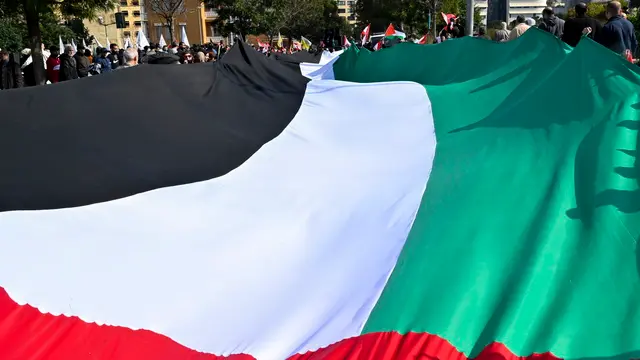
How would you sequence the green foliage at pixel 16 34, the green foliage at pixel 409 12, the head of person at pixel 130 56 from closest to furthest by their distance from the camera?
the head of person at pixel 130 56 → the green foliage at pixel 16 34 → the green foliage at pixel 409 12

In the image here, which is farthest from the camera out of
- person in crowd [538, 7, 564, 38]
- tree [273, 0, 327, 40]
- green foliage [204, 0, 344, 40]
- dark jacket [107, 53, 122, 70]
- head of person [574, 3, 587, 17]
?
tree [273, 0, 327, 40]

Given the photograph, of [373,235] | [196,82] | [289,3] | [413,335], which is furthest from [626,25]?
[289,3]

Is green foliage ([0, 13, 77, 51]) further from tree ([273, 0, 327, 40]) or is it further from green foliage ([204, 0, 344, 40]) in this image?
tree ([273, 0, 327, 40])

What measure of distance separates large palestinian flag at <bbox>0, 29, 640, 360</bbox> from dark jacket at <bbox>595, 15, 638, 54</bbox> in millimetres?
2689

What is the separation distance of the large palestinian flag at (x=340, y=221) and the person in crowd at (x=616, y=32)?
2.70 m

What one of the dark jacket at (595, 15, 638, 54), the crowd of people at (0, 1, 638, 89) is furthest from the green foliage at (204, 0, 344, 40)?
the dark jacket at (595, 15, 638, 54)

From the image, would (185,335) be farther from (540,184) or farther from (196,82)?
(196,82)

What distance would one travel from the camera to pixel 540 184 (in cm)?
279

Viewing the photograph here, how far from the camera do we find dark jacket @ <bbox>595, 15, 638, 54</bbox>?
20.7ft

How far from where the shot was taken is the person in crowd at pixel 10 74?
11.0 m

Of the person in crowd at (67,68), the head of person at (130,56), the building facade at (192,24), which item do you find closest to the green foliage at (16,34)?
the person in crowd at (67,68)

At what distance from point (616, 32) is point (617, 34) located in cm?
2

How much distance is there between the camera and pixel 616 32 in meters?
6.30

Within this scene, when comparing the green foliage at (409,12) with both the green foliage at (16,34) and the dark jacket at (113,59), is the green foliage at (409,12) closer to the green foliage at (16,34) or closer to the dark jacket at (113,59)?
the green foliage at (16,34)
